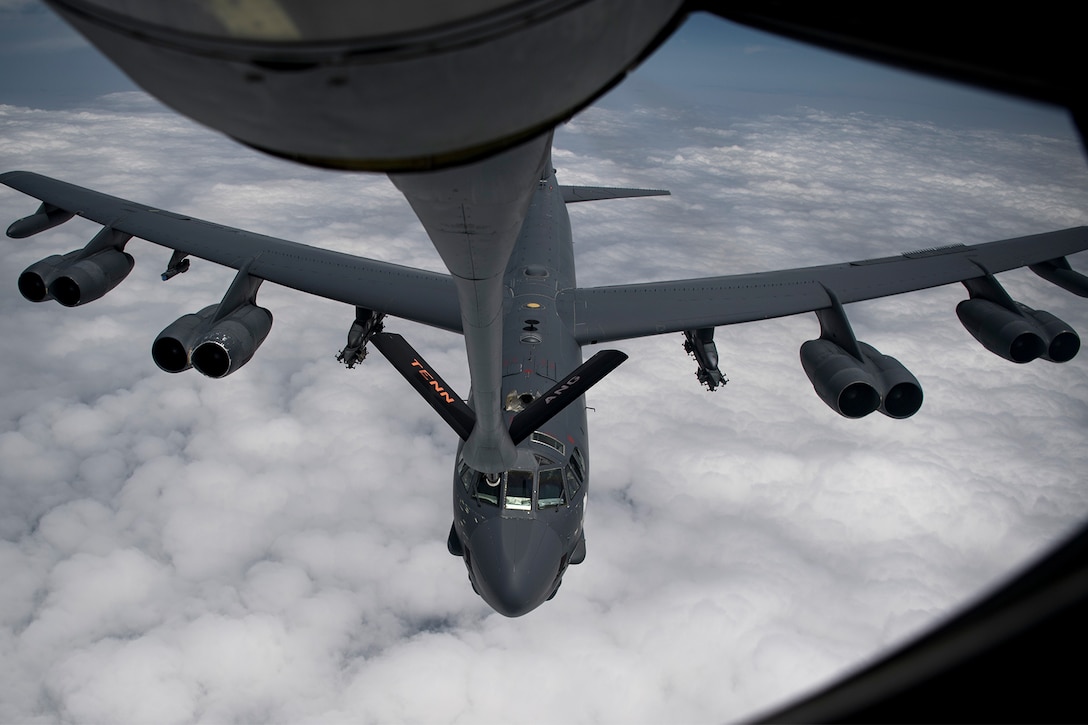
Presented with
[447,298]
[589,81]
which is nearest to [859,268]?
[447,298]

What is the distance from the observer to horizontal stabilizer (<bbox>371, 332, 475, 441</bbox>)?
9031 millimetres

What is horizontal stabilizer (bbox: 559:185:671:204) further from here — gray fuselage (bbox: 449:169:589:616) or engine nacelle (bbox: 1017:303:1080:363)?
engine nacelle (bbox: 1017:303:1080:363)

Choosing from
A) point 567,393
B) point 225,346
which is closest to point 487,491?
point 567,393

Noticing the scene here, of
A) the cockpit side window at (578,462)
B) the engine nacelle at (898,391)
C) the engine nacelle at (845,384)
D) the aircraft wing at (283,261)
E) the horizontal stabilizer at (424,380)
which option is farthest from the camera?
the aircraft wing at (283,261)

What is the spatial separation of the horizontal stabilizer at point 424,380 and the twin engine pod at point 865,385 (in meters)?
10.1

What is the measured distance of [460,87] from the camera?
2020mm

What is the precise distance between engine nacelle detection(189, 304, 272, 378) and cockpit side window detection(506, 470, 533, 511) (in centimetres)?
780

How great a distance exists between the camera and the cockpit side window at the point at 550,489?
44.9ft

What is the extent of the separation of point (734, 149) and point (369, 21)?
482 feet

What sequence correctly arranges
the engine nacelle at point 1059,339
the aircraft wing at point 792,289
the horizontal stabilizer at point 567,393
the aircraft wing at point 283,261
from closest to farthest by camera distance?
the horizontal stabilizer at point 567,393
the engine nacelle at point 1059,339
the aircraft wing at point 792,289
the aircraft wing at point 283,261

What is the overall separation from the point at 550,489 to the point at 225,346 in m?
8.96

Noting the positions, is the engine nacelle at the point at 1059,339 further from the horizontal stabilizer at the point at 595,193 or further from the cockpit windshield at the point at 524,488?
the horizontal stabilizer at the point at 595,193

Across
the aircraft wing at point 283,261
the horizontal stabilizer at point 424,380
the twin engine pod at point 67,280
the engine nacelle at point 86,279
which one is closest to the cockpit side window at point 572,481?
the horizontal stabilizer at point 424,380

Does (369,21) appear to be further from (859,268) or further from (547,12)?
(859,268)
